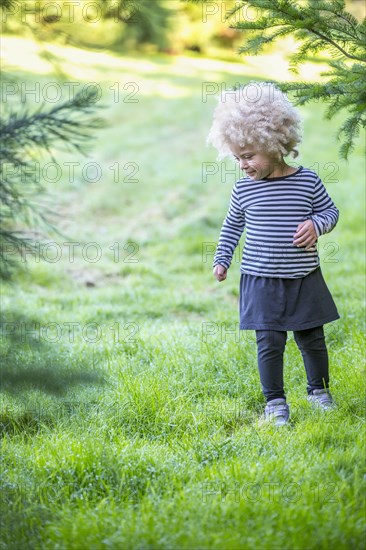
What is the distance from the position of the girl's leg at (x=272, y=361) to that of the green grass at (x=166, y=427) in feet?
0.48

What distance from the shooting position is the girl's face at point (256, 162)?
11.2 feet

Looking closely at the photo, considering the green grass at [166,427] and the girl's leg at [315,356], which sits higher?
the girl's leg at [315,356]

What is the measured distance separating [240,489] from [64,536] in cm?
66

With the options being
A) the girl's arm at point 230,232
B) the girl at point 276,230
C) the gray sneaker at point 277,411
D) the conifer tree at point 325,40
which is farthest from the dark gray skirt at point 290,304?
the conifer tree at point 325,40

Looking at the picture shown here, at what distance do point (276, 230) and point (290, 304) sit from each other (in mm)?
372

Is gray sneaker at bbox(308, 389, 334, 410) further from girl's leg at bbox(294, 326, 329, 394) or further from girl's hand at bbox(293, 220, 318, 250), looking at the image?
girl's hand at bbox(293, 220, 318, 250)

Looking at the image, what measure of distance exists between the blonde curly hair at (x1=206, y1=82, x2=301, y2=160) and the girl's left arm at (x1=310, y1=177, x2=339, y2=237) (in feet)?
0.87

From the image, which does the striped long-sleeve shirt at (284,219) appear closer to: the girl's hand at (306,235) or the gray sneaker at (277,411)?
the girl's hand at (306,235)

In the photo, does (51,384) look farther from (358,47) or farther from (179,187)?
(179,187)

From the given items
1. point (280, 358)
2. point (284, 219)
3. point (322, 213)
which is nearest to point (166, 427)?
point (280, 358)

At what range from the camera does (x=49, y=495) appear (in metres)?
2.70

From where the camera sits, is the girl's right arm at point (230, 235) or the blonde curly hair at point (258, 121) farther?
the girl's right arm at point (230, 235)

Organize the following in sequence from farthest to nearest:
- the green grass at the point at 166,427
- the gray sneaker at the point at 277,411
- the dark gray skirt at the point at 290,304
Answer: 1. the dark gray skirt at the point at 290,304
2. the gray sneaker at the point at 277,411
3. the green grass at the point at 166,427

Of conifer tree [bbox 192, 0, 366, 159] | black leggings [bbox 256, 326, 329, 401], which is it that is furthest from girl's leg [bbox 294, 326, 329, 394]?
conifer tree [bbox 192, 0, 366, 159]
